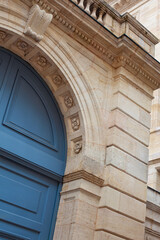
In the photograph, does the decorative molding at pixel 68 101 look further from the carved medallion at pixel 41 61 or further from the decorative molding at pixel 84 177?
the decorative molding at pixel 84 177

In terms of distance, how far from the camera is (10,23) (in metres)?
5.25

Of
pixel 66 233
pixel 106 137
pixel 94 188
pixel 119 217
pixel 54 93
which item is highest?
pixel 54 93

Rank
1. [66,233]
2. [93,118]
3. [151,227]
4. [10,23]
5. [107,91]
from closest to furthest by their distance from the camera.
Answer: [66,233]
[10,23]
[93,118]
[107,91]
[151,227]

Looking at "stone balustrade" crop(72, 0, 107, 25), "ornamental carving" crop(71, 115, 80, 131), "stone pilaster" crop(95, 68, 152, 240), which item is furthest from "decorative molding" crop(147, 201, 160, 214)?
"stone balustrade" crop(72, 0, 107, 25)

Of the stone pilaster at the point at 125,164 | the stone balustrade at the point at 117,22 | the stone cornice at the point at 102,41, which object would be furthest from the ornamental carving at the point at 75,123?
the stone balustrade at the point at 117,22

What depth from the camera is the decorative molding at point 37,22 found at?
5.42 meters

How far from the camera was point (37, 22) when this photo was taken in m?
5.48

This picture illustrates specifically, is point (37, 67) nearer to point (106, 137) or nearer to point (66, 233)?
point (106, 137)

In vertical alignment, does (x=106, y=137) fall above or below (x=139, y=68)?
below

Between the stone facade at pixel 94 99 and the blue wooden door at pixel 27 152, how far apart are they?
17cm

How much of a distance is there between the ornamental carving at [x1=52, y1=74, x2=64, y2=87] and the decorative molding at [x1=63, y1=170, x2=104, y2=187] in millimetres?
1680

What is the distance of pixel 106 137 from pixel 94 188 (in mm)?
1021

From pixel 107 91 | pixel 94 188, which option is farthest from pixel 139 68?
pixel 94 188

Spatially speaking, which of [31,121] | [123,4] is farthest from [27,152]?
[123,4]
